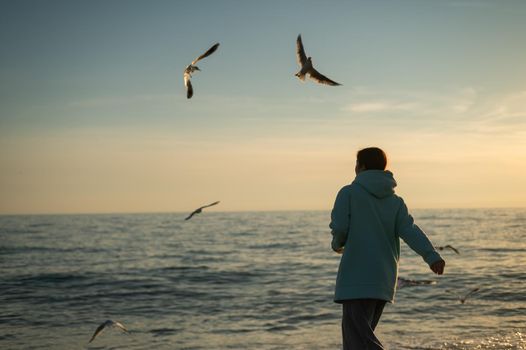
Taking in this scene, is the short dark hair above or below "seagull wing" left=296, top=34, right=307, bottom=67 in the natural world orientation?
below

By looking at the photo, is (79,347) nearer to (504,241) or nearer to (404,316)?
(404,316)

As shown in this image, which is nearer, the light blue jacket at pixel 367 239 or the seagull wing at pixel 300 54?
the light blue jacket at pixel 367 239

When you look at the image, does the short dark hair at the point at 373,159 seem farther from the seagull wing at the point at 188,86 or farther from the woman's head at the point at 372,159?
the seagull wing at the point at 188,86

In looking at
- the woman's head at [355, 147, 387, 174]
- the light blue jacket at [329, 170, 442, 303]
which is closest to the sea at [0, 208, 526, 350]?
the light blue jacket at [329, 170, 442, 303]

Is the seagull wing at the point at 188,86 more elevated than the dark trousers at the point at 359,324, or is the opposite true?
the seagull wing at the point at 188,86

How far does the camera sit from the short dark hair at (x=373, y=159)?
4434mm

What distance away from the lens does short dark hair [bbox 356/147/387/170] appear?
4.43 metres

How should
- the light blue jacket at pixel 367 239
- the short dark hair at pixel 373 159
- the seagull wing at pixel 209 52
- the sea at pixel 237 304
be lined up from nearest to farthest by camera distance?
the light blue jacket at pixel 367 239, the short dark hair at pixel 373 159, the seagull wing at pixel 209 52, the sea at pixel 237 304

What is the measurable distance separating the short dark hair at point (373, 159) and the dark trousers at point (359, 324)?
3.29ft

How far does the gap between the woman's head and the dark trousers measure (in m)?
1.00

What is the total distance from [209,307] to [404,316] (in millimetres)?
4701

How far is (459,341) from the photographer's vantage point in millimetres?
9578

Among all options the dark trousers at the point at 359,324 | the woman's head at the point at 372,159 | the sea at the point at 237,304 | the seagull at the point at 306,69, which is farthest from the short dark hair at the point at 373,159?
the sea at the point at 237,304

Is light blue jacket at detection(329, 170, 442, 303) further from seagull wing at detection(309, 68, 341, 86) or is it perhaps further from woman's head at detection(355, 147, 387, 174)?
seagull wing at detection(309, 68, 341, 86)
